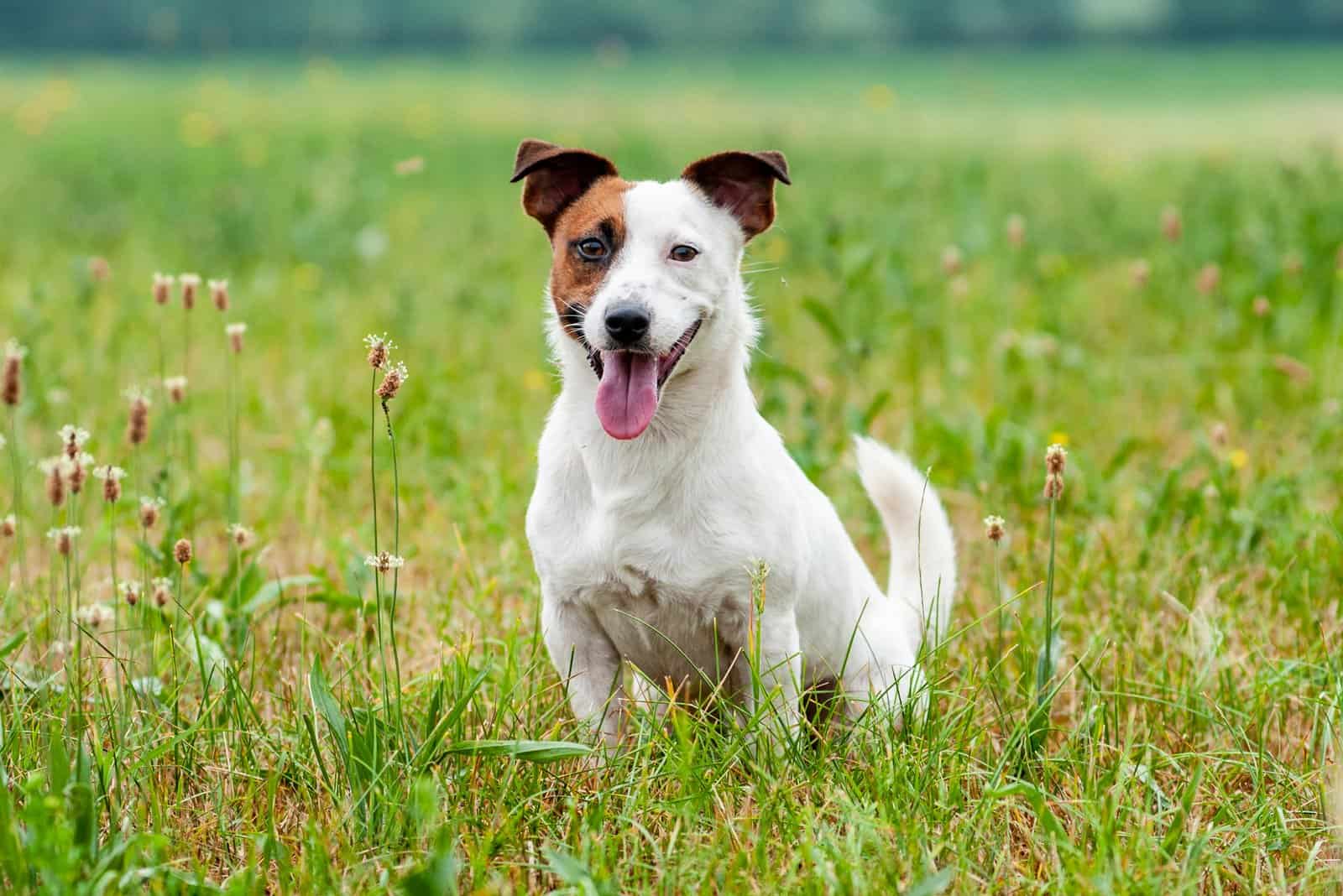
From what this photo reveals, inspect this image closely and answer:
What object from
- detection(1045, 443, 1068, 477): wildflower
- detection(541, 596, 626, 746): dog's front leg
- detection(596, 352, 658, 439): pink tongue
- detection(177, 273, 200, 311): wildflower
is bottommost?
detection(541, 596, 626, 746): dog's front leg

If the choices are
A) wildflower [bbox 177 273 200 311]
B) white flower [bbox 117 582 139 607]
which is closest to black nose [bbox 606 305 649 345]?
wildflower [bbox 177 273 200 311]

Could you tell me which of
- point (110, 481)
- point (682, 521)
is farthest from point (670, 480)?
point (110, 481)

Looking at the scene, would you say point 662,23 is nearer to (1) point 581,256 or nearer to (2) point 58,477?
(1) point 581,256

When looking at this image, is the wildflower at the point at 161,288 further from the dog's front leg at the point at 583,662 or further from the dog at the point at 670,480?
the dog's front leg at the point at 583,662

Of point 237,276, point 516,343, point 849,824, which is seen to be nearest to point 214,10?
point 237,276

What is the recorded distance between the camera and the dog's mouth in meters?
2.51

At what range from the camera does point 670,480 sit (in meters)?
2.58

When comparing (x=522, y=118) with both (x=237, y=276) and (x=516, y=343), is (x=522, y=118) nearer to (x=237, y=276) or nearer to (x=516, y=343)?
(x=237, y=276)

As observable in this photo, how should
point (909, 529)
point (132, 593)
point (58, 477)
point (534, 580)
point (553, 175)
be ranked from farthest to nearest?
point (534, 580)
point (909, 529)
point (553, 175)
point (132, 593)
point (58, 477)

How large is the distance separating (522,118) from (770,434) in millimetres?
12466

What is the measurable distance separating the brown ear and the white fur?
0.04m

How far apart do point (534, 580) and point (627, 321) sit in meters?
1.05

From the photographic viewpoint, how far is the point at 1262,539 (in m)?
3.55

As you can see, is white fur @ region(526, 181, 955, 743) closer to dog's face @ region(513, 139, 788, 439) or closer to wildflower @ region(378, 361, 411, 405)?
dog's face @ region(513, 139, 788, 439)
